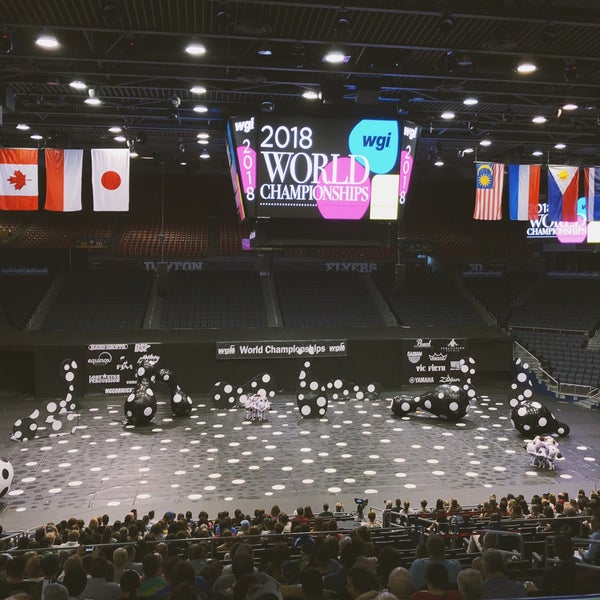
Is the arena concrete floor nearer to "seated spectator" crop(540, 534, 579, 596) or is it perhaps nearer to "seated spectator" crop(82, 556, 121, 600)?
"seated spectator" crop(82, 556, 121, 600)

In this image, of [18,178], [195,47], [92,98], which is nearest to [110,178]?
[92,98]

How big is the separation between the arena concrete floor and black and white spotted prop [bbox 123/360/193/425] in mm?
449

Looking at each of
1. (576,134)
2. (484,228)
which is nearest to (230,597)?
(576,134)

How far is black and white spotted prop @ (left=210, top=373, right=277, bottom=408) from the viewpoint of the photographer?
20.6 metres

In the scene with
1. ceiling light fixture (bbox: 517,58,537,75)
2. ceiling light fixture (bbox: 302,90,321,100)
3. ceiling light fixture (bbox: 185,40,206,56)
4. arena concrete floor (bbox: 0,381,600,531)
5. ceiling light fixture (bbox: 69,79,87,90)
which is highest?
ceiling light fixture (bbox: 302,90,321,100)

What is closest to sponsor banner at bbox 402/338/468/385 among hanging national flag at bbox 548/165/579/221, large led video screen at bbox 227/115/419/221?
hanging national flag at bbox 548/165/579/221

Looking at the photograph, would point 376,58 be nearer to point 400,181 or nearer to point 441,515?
point 400,181

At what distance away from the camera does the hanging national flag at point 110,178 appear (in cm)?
1421

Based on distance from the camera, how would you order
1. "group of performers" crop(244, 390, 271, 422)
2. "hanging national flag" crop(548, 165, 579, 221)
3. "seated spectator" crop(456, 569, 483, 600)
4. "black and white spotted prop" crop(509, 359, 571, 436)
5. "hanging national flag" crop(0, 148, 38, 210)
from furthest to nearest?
"group of performers" crop(244, 390, 271, 422), "black and white spotted prop" crop(509, 359, 571, 436), "hanging national flag" crop(548, 165, 579, 221), "hanging national flag" crop(0, 148, 38, 210), "seated spectator" crop(456, 569, 483, 600)

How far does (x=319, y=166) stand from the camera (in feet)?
35.3

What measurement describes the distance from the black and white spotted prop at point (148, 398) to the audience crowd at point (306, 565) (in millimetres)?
9066

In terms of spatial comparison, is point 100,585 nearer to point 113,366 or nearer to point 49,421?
point 49,421

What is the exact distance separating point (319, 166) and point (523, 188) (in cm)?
798

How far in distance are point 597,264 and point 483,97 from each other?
69.8 ft
